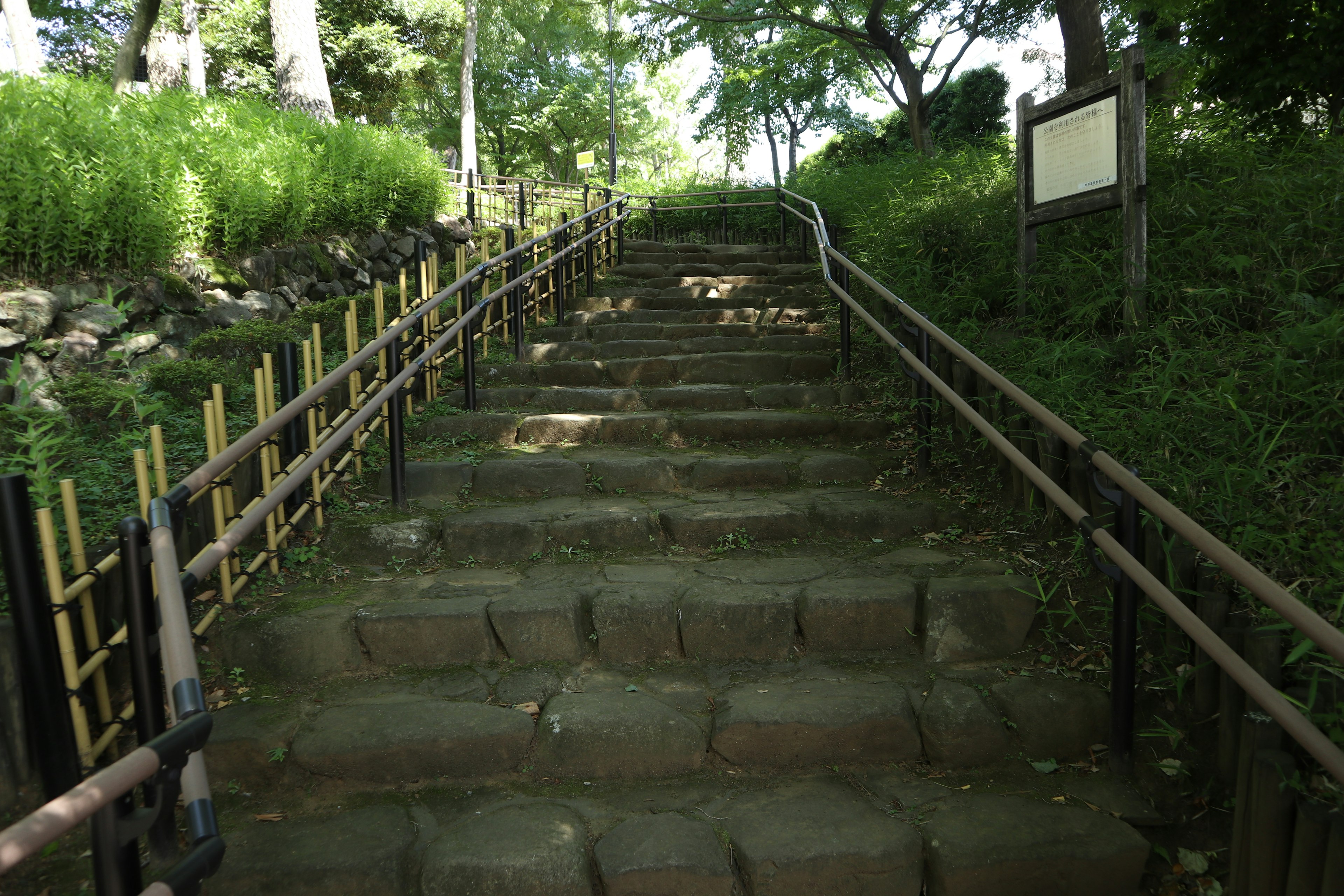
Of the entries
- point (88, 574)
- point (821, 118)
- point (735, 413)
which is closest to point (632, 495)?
point (735, 413)

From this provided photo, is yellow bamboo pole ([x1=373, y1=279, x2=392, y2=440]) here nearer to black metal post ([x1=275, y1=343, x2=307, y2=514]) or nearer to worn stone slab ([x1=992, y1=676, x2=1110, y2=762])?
black metal post ([x1=275, y1=343, x2=307, y2=514])

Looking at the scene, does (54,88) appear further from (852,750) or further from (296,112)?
(852,750)

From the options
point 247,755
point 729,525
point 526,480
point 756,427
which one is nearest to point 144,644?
point 247,755

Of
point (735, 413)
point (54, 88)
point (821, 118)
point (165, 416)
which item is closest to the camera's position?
point (165, 416)

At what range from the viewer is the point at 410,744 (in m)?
2.13

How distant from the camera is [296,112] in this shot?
7797mm

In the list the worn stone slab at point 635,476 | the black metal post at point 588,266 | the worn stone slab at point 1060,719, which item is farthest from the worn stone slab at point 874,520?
the black metal post at point 588,266

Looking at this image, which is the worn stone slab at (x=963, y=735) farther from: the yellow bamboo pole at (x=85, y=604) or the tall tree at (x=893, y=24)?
the tall tree at (x=893, y=24)

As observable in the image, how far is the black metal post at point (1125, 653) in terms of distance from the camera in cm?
205

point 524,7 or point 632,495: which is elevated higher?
point 524,7

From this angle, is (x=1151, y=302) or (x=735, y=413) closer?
(x=1151, y=302)

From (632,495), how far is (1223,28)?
361cm

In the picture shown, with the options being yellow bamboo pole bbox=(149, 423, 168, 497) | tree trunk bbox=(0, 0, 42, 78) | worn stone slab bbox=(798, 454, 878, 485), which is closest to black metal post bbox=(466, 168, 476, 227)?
tree trunk bbox=(0, 0, 42, 78)

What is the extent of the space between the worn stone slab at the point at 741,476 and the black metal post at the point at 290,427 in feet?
Answer: 5.65
